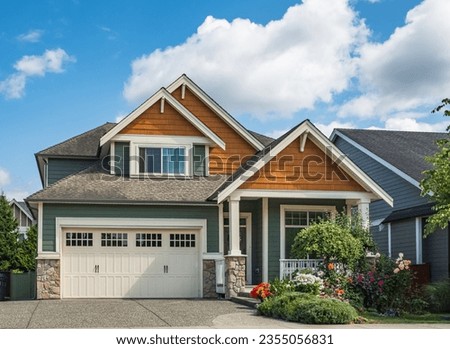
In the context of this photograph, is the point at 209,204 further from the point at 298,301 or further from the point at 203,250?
the point at 298,301

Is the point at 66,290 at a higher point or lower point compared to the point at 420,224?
lower

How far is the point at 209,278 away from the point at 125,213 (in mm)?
3535

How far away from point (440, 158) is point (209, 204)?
7949 mm

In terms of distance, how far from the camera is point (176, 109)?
87.2 feet

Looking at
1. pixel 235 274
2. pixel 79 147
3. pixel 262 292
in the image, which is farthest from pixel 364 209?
pixel 79 147

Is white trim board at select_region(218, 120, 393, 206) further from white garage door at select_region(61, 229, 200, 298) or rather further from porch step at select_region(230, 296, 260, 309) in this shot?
white garage door at select_region(61, 229, 200, 298)

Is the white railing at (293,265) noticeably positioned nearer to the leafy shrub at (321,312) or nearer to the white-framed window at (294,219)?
the white-framed window at (294,219)

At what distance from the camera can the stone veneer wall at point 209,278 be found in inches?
981

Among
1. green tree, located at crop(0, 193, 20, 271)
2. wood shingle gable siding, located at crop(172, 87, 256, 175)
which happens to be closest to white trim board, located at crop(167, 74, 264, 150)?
wood shingle gable siding, located at crop(172, 87, 256, 175)

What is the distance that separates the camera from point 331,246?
2078 centimetres

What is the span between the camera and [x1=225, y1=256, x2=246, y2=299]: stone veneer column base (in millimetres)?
22875

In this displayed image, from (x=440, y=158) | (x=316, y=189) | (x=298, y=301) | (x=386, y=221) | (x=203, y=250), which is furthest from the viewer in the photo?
(x=386, y=221)

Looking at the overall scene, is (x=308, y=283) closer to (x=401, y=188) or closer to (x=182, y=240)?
(x=182, y=240)
